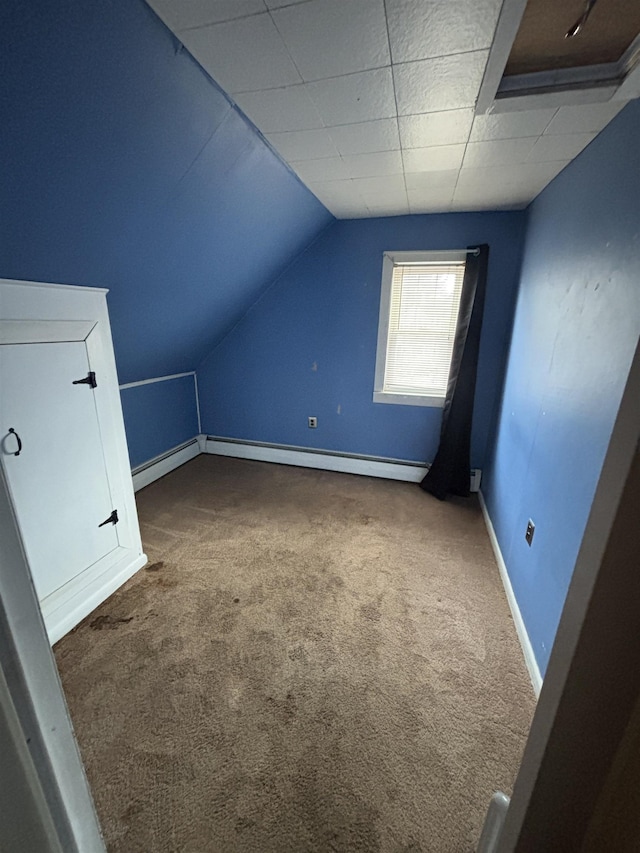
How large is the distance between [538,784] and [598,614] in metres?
0.34

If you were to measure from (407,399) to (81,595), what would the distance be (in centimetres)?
266

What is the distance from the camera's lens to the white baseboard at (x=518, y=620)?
57.4 inches

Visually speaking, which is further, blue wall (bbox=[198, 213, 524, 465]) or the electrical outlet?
blue wall (bbox=[198, 213, 524, 465])

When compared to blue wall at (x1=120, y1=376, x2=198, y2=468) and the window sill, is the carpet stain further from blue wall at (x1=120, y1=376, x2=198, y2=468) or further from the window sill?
the window sill

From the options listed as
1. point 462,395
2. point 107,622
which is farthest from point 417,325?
point 107,622

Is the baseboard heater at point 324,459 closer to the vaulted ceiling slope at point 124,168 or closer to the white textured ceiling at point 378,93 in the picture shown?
the vaulted ceiling slope at point 124,168

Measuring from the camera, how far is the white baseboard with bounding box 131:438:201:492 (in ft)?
9.98

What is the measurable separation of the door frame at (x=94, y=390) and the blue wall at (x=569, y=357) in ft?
7.01

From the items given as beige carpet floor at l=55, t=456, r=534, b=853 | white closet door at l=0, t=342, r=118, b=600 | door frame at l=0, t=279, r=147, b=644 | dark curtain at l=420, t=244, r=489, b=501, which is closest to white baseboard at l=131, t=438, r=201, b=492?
beige carpet floor at l=55, t=456, r=534, b=853

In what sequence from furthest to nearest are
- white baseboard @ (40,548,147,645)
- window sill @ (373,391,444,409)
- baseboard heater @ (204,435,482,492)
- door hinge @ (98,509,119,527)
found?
baseboard heater @ (204,435,482,492) < window sill @ (373,391,444,409) < door hinge @ (98,509,119,527) < white baseboard @ (40,548,147,645)

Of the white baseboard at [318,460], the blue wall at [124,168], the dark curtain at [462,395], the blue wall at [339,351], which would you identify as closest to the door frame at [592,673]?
the blue wall at [124,168]

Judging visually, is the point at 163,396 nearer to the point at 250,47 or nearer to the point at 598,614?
the point at 250,47

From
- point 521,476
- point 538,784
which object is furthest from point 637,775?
point 521,476

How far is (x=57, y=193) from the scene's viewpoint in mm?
1210
